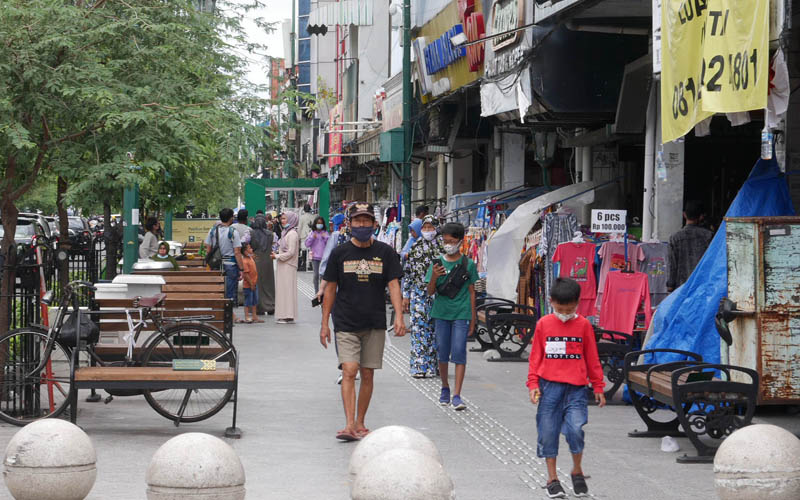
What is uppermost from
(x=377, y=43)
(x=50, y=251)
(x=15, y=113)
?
(x=377, y=43)

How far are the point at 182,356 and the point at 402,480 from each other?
5.22 meters

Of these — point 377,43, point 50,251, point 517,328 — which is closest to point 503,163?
point 517,328

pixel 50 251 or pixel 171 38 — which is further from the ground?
pixel 171 38

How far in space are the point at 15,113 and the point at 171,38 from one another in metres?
1.61

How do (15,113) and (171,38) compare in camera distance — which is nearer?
(15,113)

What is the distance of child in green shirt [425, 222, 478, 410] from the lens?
11.2 metres

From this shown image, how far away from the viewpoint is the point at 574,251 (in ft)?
46.8

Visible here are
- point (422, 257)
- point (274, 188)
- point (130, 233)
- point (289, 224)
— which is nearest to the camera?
point (422, 257)

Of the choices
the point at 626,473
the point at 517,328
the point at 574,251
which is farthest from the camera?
the point at 517,328

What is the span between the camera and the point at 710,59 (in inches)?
364

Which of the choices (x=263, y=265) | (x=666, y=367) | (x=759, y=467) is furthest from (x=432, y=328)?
(x=263, y=265)

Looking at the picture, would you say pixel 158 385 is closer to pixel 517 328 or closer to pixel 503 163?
pixel 517 328

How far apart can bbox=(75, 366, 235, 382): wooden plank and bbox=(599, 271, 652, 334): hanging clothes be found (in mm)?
5221

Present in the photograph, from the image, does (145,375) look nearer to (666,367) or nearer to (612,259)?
(666,367)
